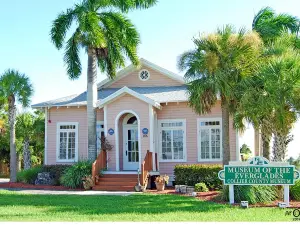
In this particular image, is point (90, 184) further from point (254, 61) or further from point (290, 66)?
point (290, 66)

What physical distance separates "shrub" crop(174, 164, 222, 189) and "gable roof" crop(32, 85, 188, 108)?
12.1ft

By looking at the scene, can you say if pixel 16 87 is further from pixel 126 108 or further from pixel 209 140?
pixel 209 140

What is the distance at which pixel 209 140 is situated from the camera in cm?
2020

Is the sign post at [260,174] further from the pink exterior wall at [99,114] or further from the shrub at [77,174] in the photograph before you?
the pink exterior wall at [99,114]

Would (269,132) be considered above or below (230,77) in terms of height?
below

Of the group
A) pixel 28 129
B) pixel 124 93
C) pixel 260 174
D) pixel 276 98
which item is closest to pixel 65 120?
pixel 124 93

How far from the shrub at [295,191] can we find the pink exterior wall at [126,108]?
24.6 ft

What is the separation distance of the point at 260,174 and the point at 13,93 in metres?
14.4

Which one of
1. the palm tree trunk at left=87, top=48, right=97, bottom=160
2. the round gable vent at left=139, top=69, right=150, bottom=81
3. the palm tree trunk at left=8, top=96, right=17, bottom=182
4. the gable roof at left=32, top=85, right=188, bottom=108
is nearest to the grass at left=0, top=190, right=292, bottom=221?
the palm tree trunk at left=87, top=48, right=97, bottom=160

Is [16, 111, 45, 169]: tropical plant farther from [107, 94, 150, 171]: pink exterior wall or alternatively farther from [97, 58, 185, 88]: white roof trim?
[107, 94, 150, 171]: pink exterior wall

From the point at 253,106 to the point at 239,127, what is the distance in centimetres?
183

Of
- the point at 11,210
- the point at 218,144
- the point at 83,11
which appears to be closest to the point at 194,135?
the point at 218,144

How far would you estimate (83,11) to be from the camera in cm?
1941

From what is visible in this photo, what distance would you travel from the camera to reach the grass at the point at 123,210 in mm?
10070
